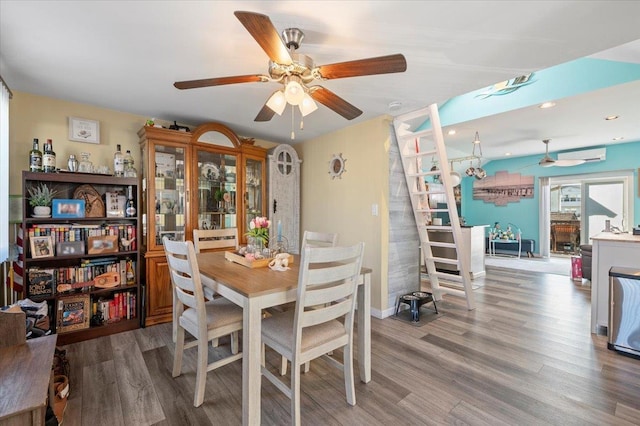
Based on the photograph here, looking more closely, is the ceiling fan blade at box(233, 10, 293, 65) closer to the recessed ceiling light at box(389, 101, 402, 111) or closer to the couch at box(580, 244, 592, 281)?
the recessed ceiling light at box(389, 101, 402, 111)

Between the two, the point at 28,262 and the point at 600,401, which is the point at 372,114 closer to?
the point at 600,401

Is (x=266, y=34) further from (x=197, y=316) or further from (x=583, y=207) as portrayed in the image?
(x=583, y=207)

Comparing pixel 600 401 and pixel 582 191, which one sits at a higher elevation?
pixel 582 191

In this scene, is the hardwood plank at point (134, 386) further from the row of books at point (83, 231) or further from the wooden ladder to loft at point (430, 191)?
the wooden ladder to loft at point (430, 191)

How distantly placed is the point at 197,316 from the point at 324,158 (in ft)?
8.89

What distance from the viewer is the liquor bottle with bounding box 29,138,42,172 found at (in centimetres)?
241

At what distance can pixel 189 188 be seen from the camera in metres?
3.16

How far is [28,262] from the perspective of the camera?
94.2 inches

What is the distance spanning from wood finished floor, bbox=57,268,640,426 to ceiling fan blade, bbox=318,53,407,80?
196 cm

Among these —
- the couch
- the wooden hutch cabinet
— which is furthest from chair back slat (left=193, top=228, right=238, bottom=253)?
the couch

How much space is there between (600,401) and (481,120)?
3.43 metres

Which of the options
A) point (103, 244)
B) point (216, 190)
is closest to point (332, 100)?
point (216, 190)

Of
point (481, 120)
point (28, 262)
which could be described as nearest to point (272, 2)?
point (28, 262)

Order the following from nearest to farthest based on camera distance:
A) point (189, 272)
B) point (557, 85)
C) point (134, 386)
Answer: point (189, 272), point (134, 386), point (557, 85)
